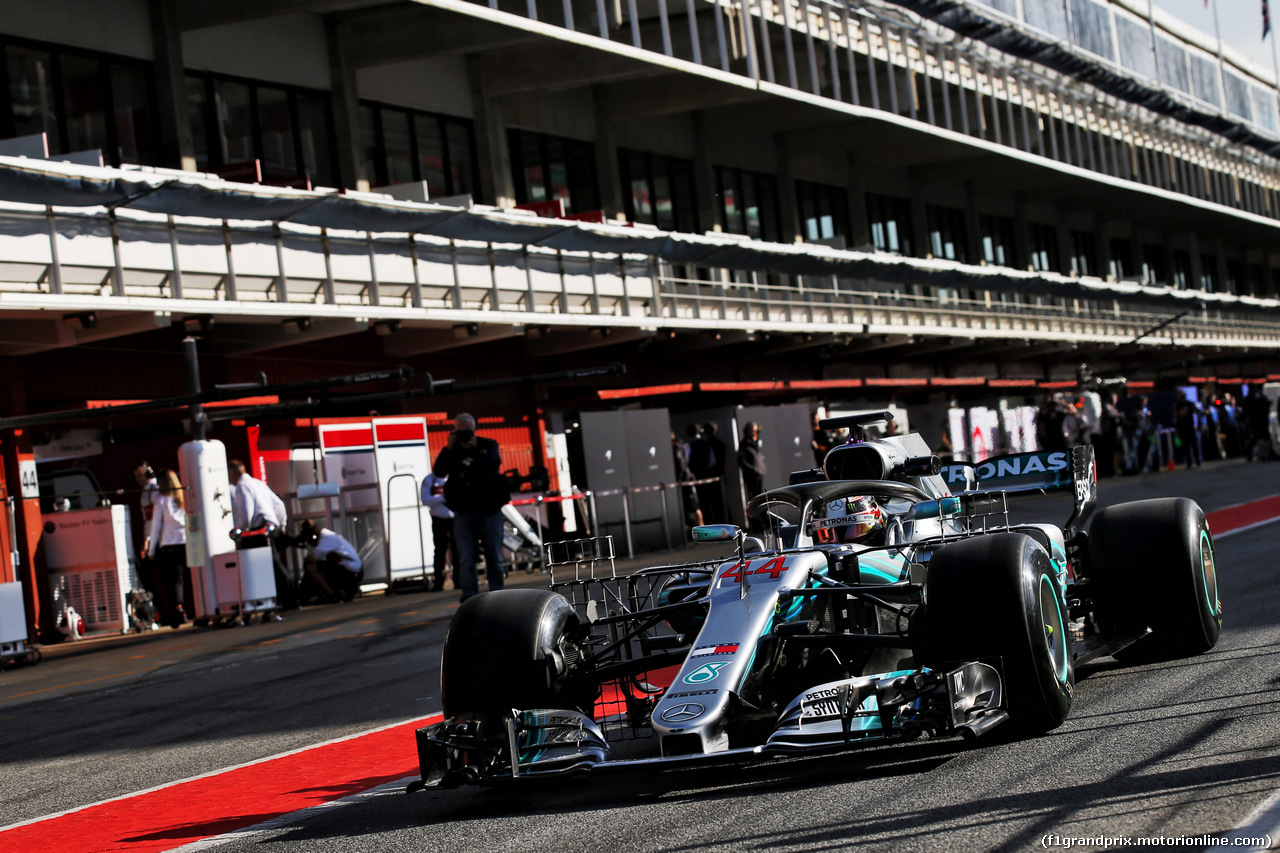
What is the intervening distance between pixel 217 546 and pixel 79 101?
6.88 m

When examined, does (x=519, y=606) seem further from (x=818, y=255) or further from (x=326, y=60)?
(x=818, y=255)

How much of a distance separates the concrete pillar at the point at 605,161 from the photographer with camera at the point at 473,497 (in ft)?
54.1

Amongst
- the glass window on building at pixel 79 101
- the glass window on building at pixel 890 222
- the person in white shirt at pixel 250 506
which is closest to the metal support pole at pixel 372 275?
the glass window on building at pixel 79 101

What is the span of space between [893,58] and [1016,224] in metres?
15.1

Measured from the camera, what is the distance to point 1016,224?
49594mm

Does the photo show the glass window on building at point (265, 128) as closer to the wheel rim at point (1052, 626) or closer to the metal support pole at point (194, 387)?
the metal support pole at point (194, 387)

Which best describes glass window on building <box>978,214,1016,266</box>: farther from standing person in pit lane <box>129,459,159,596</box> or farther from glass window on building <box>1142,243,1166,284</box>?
standing person in pit lane <box>129,459,159,596</box>

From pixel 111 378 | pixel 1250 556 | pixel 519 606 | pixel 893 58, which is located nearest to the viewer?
pixel 519 606

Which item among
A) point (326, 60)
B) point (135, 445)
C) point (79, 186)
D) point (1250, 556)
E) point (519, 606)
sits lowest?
point (1250, 556)

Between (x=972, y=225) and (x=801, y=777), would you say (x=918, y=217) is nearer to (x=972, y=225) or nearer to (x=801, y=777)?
(x=972, y=225)

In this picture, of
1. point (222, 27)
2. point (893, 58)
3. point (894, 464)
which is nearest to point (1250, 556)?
point (894, 464)

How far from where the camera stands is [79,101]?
2006 centimetres

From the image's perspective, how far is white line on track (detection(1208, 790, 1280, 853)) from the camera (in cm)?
421

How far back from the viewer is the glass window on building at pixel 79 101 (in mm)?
19266
